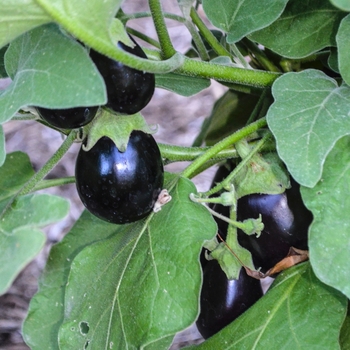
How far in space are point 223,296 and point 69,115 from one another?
0.27 meters

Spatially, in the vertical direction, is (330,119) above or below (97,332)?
above

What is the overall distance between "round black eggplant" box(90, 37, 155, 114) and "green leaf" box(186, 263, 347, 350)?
0.25 meters

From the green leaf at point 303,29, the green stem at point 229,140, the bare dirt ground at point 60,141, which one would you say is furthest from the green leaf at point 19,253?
the bare dirt ground at point 60,141

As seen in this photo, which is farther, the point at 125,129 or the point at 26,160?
the point at 26,160

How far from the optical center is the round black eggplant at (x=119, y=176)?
55 centimetres

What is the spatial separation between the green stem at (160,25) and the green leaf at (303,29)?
0.10m

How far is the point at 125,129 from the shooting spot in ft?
1.82

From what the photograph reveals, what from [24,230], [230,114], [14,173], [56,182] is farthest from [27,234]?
[230,114]

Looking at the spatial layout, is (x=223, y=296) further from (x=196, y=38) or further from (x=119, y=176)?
(x=196, y=38)

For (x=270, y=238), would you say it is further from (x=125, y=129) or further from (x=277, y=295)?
(x=125, y=129)

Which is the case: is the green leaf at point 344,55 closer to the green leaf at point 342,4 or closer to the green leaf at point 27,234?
the green leaf at point 342,4

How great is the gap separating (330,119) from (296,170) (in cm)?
6

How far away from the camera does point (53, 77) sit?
423mm

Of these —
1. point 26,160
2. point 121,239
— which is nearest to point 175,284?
point 121,239
